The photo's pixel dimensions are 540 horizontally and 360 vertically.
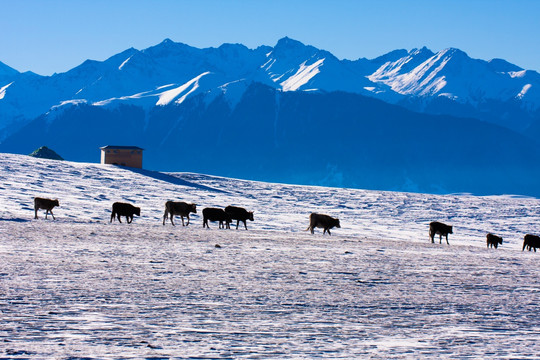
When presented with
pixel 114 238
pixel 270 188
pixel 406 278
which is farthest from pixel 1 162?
pixel 406 278

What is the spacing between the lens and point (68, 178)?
228ft

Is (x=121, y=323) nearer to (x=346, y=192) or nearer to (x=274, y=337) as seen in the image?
(x=274, y=337)

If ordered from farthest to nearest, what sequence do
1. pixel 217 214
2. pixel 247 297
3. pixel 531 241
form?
pixel 531 241, pixel 217 214, pixel 247 297

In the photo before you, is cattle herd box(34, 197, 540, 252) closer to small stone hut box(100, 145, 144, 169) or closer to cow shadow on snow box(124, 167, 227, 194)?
cow shadow on snow box(124, 167, 227, 194)

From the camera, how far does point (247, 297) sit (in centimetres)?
1397

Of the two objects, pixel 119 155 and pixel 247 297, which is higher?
pixel 119 155

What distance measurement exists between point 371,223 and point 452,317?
47.7m

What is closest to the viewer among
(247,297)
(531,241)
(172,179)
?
(247,297)

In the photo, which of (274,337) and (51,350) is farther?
(274,337)

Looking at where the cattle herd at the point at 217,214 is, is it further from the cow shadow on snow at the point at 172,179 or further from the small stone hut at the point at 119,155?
the small stone hut at the point at 119,155

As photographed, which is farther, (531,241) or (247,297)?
(531,241)

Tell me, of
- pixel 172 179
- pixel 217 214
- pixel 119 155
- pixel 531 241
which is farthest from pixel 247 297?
pixel 119 155

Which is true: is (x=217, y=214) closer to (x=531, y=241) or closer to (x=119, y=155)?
(x=531, y=241)

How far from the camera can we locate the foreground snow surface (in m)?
10.0
